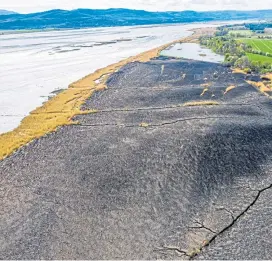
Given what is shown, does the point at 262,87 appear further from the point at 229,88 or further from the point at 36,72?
the point at 36,72

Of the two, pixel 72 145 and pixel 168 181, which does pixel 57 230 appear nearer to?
pixel 168 181

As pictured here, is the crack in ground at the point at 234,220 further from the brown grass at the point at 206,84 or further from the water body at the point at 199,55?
the water body at the point at 199,55

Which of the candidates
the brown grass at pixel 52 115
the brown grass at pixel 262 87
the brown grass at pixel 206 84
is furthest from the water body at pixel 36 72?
the brown grass at pixel 262 87

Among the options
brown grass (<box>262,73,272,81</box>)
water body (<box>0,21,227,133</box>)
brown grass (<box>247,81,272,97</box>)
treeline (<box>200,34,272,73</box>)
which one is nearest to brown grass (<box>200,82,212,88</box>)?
brown grass (<box>247,81,272,97</box>)

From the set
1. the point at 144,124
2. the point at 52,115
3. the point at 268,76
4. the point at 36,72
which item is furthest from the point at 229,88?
the point at 36,72

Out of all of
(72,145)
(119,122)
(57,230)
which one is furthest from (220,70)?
(57,230)

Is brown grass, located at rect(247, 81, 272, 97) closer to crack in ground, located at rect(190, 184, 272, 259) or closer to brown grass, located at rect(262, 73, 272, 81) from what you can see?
brown grass, located at rect(262, 73, 272, 81)

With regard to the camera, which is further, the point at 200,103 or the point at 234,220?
the point at 200,103
